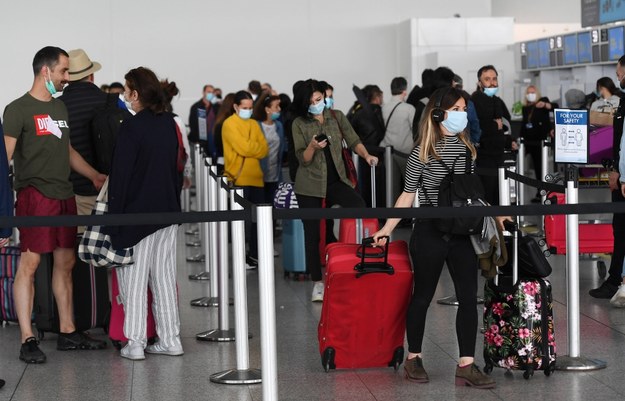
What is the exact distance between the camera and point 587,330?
22.7 ft

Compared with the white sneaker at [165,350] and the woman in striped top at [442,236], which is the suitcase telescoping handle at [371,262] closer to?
the woman in striped top at [442,236]

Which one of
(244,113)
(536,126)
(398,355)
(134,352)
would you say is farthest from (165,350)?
(536,126)

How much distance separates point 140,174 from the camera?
6215mm

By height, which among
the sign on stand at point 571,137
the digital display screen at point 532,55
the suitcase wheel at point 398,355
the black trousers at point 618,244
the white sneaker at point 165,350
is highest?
the digital display screen at point 532,55

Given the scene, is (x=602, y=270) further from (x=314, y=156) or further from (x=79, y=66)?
(x=79, y=66)

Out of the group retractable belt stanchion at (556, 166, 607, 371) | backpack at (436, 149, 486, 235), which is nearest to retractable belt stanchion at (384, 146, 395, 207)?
retractable belt stanchion at (556, 166, 607, 371)

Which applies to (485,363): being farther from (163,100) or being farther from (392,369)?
(163,100)

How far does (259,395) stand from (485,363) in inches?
48.2

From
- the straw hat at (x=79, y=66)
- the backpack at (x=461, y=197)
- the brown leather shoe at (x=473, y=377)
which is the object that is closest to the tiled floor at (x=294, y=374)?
the brown leather shoe at (x=473, y=377)

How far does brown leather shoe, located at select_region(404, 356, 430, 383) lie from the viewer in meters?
5.66

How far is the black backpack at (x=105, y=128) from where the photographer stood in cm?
722

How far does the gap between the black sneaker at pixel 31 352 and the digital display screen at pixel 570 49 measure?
12.8 meters

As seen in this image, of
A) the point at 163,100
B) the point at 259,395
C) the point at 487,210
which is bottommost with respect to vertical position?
the point at 259,395

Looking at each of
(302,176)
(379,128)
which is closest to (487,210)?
(302,176)
